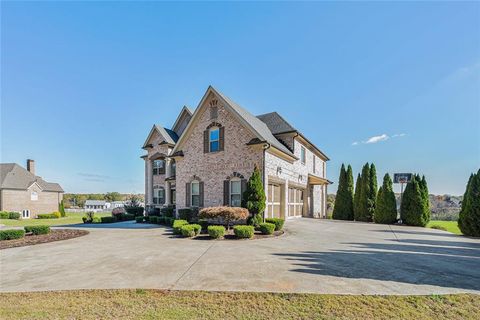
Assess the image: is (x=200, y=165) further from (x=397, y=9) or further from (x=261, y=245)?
(x=397, y=9)

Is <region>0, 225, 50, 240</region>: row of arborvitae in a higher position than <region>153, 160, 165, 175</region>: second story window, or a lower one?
lower

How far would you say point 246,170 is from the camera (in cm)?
1545

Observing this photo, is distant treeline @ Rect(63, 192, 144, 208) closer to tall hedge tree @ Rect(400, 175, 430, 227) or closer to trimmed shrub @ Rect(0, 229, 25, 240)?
trimmed shrub @ Rect(0, 229, 25, 240)

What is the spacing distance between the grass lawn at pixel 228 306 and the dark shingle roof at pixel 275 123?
15105 mm

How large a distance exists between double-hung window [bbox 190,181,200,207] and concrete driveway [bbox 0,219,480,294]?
6680 mm

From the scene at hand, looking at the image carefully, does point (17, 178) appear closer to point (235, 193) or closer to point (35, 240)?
point (35, 240)

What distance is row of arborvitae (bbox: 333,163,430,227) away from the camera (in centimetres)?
1859

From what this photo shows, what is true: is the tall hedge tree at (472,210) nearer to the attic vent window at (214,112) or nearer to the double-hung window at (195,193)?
the attic vent window at (214,112)

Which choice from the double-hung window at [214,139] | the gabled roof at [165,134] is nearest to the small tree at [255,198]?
the double-hung window at [214,139]

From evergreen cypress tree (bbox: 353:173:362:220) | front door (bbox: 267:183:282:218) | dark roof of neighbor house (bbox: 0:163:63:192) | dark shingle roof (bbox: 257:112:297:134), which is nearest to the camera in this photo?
front door (bbox: 267:183:282:218)

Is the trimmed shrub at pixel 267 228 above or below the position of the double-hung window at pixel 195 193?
below

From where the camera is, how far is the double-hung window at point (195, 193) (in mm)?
17378

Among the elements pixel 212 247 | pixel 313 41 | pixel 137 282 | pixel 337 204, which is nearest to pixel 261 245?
pixel 212 247

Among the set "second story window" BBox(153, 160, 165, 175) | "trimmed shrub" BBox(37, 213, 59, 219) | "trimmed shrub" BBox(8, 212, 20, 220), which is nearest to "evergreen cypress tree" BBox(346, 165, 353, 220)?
"second story window" BBox(153, 160, 165, 175)
